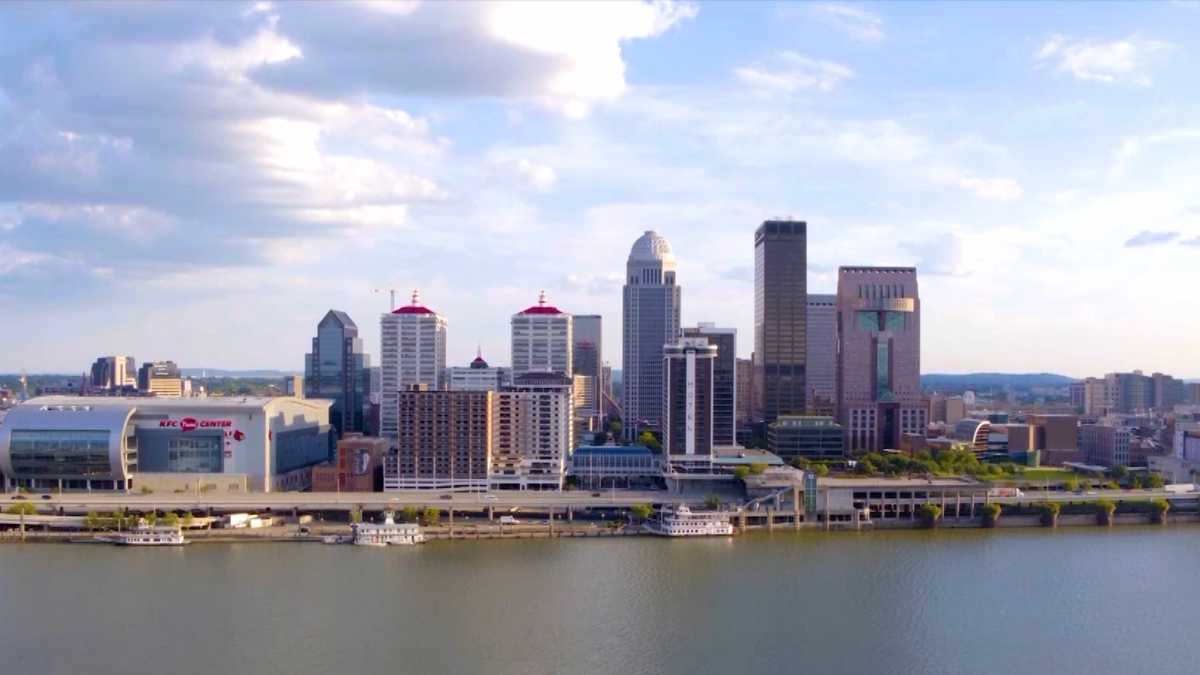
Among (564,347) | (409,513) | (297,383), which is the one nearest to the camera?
(409,513)

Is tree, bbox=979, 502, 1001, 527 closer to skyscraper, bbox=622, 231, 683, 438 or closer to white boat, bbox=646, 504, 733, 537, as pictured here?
white boat, bbox=646, 504, 733, 537

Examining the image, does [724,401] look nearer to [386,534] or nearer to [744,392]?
[386,534]

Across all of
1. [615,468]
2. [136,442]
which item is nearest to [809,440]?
[615,468]

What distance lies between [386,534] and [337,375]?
22.6 m

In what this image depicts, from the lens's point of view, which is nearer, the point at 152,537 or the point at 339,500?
the point at 152,537

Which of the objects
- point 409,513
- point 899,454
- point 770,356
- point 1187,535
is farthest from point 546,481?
point 770,356

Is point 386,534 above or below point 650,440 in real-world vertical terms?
below

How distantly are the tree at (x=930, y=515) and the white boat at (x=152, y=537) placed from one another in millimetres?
14341

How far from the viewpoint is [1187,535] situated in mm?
22797

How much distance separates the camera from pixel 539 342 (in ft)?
133

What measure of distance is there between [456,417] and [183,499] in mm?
6277

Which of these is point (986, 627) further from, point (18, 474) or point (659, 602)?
point (18, 474)

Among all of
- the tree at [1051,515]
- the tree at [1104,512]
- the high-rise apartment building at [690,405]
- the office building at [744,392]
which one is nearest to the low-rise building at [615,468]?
the high-rise apartment building at [690,405]

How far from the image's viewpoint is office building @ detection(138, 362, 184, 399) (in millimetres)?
56938
